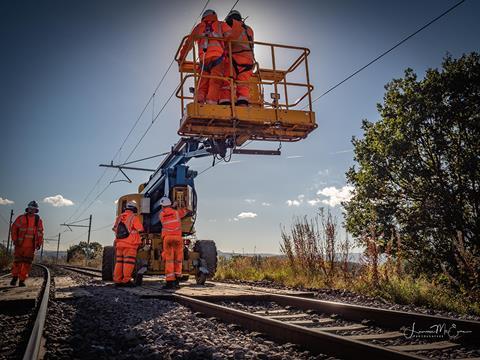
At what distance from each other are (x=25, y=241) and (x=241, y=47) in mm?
6697

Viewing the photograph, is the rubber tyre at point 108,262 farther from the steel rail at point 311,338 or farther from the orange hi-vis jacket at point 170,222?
the steel rail at point 311,338

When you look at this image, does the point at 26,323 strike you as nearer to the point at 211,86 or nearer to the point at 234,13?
the point at 211,86

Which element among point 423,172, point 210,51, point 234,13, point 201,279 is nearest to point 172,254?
point 201,279

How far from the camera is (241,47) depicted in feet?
24.2

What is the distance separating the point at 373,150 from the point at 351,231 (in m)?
4.54

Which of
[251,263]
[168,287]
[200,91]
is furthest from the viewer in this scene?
[251,263]

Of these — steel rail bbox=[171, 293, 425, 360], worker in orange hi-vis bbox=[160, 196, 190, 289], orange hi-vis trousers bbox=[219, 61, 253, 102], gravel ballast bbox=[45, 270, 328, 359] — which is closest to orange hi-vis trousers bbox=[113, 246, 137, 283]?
worker in orange hi-vis bbox=[160, 196, 190, 289]

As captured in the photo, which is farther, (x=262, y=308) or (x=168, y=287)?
(x=168, y=287)

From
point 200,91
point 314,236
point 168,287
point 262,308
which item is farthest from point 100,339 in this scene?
point 314,236

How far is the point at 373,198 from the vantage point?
18641 millimetres

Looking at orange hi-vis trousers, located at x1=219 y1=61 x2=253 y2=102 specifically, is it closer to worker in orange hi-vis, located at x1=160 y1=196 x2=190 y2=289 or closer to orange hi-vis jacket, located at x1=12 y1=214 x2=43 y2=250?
worker in orange hi-vis, located at x1=160 y1=196 x2=190 y2=289

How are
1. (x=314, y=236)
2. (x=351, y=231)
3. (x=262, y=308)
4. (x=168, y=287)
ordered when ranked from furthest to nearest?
(x=351, y=231) < (x=314, y=236) < (x=168, y=287) < (x=262, y=308)

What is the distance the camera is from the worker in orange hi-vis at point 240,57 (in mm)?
7155

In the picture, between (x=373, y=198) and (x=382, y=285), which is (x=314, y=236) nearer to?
(x=382, y=285)
